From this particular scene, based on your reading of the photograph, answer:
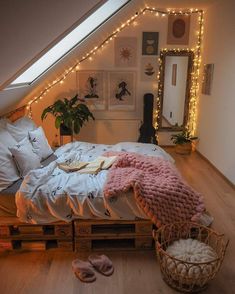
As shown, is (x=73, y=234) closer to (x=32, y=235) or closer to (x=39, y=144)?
(x=32, y=235)

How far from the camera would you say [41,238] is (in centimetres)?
211

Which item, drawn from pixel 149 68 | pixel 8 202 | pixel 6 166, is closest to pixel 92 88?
pixel 149 68

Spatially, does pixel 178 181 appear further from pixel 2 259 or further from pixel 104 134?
pixel 104 134

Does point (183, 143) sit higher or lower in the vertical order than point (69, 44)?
lower

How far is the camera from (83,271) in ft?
6.19

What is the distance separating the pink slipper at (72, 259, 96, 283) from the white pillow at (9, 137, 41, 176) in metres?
0.95

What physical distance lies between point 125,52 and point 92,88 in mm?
867

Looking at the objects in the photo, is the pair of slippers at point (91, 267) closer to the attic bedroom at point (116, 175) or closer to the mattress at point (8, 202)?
the attic bedroom at point (116, 175)

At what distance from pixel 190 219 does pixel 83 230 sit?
0.86m

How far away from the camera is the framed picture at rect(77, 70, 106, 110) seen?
4.70 m

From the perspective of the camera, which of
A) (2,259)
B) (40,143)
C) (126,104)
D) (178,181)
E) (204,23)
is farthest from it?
(126,104)

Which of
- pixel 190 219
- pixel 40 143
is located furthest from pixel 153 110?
pixel 190 219

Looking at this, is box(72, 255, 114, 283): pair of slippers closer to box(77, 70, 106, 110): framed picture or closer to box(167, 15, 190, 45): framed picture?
box(77, 70, 106, 110): framed picture

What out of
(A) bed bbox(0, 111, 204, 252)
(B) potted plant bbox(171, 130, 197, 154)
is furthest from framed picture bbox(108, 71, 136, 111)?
(A) bed bbox(0, 111, 204, 252)
